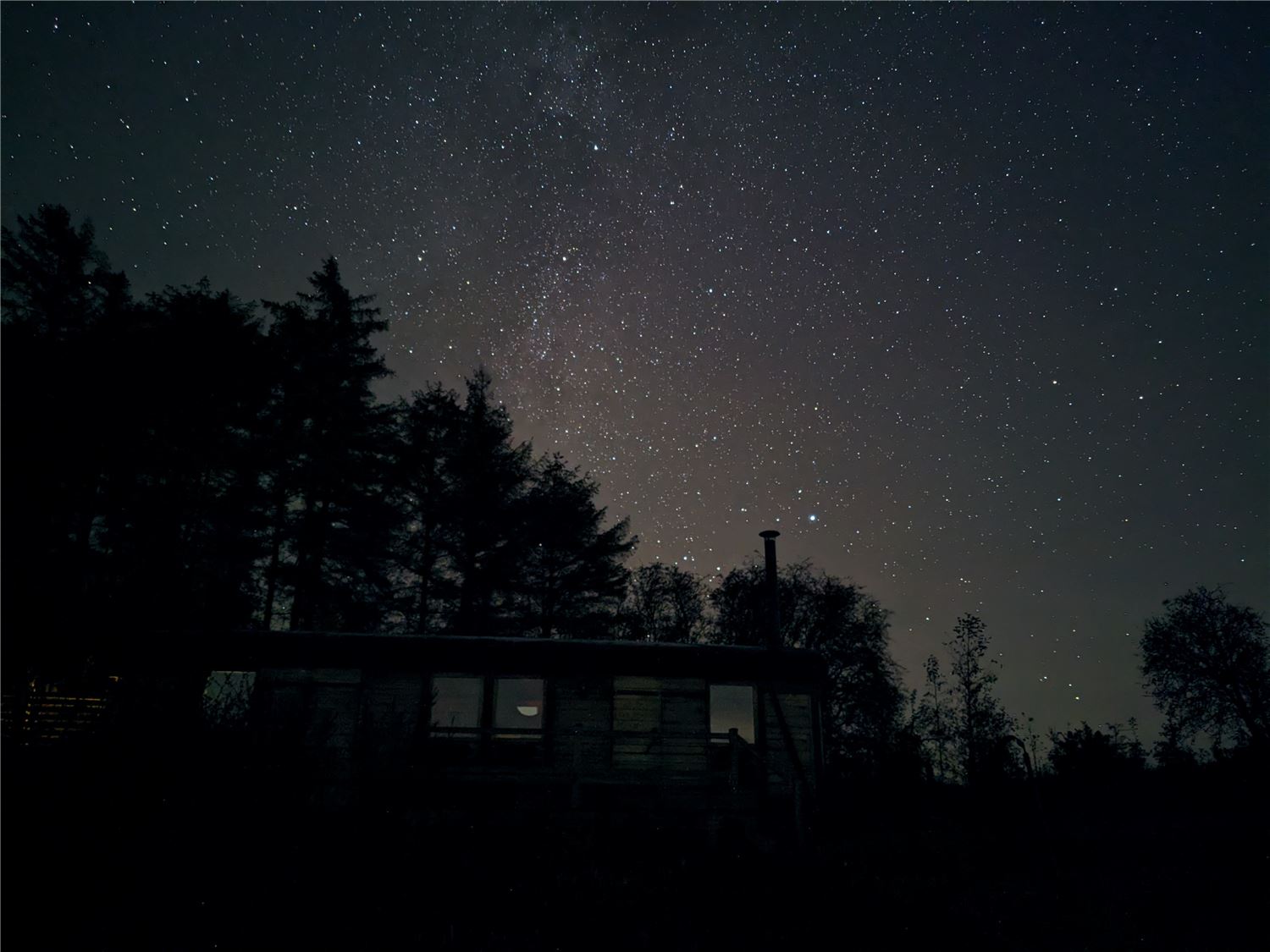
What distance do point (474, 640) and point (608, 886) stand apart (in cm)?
769

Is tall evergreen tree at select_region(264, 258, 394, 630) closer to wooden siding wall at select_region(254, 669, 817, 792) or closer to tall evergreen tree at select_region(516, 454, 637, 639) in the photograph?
tall evergreen tree at select_region(516, 454, 637, 639)

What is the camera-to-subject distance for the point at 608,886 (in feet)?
32.7

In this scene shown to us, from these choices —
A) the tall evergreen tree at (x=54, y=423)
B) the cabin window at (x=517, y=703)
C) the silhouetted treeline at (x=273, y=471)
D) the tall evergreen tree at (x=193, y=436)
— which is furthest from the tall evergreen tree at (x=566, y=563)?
the tall evergreen tree at (x=54, y=423)

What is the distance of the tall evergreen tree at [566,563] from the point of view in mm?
29641

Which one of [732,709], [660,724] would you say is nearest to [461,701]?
[732,709]

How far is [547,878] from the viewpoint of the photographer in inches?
400

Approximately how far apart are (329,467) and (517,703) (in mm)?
10734

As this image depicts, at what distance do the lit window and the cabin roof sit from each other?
7.25 meters

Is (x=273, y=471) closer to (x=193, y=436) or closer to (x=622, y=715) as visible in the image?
(x=193, y=436)

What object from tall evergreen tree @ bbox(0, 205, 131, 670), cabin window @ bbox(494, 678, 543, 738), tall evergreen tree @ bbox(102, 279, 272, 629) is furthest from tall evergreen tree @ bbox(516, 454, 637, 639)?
tall evergreen tree @ bbox(0, 205, 131, 670)

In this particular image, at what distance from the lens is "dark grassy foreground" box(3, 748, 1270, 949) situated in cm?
536

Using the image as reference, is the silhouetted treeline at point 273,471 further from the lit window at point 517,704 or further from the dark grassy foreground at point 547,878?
the dark grassy foreground at point 547,878

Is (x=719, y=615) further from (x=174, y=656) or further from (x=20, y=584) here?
(x=174, y=656)

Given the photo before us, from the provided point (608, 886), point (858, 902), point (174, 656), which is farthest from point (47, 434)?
point (858, 902)
